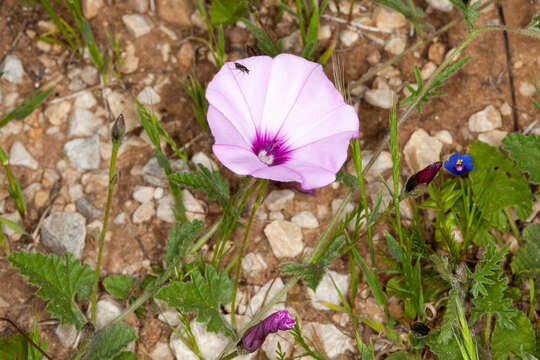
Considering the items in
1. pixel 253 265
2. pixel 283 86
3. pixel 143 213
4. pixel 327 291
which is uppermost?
pixel 283 86

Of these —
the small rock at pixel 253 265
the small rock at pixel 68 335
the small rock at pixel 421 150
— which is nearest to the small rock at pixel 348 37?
the small rock at pixel 421 150

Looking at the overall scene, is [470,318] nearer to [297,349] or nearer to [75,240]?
[297,349]

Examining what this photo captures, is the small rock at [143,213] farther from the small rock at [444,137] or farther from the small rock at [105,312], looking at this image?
the small rock at [444,137]

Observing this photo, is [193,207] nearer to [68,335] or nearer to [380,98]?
[68,335]

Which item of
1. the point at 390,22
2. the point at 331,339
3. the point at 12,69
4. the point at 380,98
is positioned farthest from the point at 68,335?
the point at 390,22

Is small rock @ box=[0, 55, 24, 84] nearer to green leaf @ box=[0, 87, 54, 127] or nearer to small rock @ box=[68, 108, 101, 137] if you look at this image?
green leaf @ box=[0, 87, 54, 127]

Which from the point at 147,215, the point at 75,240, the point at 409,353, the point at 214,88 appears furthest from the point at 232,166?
the point at 409,353
